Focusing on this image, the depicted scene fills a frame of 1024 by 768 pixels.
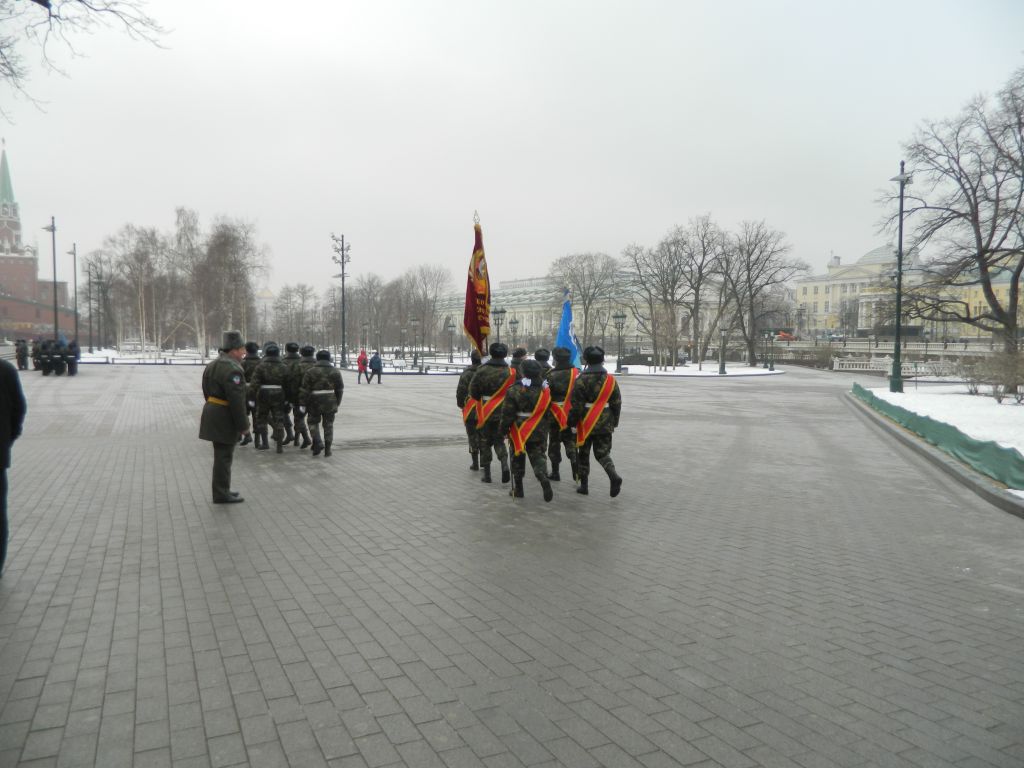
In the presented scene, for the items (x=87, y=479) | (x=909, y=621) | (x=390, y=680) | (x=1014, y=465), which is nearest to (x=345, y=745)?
(x=390, y=680)

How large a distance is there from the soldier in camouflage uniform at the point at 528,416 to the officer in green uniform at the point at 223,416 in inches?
124

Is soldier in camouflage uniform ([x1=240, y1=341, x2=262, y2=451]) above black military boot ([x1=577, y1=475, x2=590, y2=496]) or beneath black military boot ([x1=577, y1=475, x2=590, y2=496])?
above

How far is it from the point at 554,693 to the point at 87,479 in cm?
809

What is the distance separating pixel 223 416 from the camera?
7.73 meters

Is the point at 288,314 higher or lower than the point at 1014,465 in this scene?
higher

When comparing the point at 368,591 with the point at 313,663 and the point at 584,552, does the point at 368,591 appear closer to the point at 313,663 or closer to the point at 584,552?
the point at 313,663

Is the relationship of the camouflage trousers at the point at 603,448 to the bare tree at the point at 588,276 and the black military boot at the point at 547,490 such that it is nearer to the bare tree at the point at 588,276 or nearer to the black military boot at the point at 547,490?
the black military boot at the point at 547,490

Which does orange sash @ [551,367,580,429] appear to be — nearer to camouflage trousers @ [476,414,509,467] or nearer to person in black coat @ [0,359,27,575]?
camouflage trousers @ [476,414,509,467]

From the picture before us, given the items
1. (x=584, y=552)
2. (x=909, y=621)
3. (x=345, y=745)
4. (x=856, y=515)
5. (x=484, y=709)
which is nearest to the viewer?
(x=345, y=745)

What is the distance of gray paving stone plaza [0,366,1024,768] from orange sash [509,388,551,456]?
0.75m

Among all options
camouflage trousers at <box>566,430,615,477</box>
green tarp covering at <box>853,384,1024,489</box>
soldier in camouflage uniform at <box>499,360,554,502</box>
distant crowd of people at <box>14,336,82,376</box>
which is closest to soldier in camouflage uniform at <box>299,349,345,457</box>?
soldier in camouflage uniform at <box>499,360,554,502</box>

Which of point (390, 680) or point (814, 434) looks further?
point (814, 434)

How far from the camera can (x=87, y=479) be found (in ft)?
29.7

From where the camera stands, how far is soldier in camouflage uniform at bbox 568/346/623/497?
8.41 m
